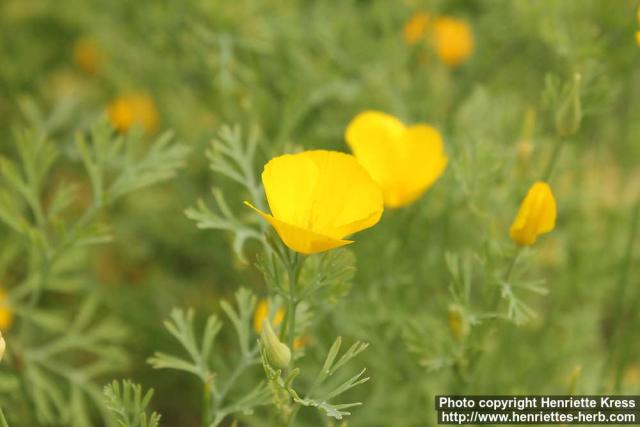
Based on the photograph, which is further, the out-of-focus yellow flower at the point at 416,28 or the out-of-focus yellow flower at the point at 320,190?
the out-of-focus yellow flower at the point at 416,28

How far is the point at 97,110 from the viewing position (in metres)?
2.09

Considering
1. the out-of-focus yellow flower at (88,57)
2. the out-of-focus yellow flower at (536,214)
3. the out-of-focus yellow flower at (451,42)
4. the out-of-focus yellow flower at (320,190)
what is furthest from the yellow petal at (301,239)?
the out-of-focus yellow flower at (88,57)

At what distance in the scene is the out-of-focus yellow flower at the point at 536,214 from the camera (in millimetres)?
951

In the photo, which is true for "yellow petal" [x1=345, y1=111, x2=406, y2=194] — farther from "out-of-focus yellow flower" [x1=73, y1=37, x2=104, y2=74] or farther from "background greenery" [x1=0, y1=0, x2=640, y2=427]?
"out-of-focus yellow flower" [x1=73, y1=37, x2=104, y2=74]

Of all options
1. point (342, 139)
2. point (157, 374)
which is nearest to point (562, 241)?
point (342, 139)

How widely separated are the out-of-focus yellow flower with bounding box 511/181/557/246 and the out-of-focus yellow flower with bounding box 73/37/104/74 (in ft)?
5.86

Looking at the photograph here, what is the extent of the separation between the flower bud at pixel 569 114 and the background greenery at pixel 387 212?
36 mm

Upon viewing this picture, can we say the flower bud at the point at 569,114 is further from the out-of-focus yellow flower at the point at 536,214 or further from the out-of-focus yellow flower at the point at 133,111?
the out-of-focus yellow flower at the point at 133,111

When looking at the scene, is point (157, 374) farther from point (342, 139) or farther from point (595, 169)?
point (595, 169)

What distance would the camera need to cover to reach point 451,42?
6.30ft

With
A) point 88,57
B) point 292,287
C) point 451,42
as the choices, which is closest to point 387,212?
point 451,42

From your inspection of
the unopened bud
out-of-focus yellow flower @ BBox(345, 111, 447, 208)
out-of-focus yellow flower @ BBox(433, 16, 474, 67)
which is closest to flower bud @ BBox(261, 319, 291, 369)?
the unopened bud

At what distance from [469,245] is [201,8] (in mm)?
757

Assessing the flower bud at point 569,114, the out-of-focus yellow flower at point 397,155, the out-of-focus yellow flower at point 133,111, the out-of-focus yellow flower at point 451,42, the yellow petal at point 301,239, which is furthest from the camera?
the out-of-focus yellow flower at point 133,111
